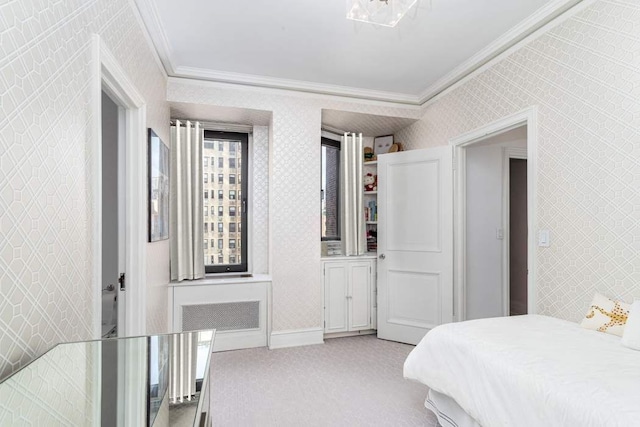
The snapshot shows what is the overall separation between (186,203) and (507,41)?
10.0 ft

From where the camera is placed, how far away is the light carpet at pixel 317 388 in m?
2.08

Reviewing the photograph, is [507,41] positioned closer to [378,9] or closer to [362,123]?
[378,9]

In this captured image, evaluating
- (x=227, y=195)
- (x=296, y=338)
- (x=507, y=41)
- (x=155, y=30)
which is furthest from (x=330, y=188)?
(x=155, y=30)

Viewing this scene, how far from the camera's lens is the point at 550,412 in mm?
1207

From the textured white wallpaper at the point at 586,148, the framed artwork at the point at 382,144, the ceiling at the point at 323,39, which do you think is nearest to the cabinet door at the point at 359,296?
the framed artwork at the point at 382,144

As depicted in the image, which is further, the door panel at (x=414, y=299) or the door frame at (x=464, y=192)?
the door panel at (x=414, y=299)

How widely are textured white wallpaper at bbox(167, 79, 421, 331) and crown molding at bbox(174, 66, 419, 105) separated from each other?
87 millimetres

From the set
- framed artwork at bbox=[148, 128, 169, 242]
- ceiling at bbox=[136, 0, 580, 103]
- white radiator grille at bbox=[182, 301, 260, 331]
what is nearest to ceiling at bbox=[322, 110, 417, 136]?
ceiling at bbox=[136, 0, 580, 103]

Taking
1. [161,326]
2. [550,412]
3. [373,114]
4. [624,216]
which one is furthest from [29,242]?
[373,114]

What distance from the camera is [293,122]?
11.0 feet

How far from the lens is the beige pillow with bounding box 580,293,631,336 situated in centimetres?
169

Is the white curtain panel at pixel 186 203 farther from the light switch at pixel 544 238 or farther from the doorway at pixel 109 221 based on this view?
the light switch at pixel 544 238

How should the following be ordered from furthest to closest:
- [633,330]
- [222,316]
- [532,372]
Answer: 1. [222,316]
2. [633,330]
3. [532,372]

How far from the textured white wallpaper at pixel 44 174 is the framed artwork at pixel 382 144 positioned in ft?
10.5
